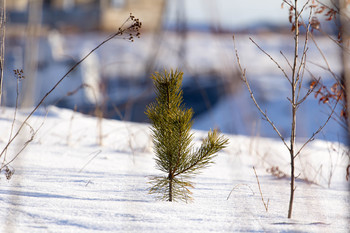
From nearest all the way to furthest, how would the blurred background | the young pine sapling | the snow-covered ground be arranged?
the snow-covered ground < the young pine sapling < the blurred background

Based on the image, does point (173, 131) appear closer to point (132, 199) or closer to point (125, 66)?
point (132, 199)

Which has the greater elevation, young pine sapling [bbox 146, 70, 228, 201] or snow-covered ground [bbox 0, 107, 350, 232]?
young pine sapling [bbox 146, 70, 228, 201]

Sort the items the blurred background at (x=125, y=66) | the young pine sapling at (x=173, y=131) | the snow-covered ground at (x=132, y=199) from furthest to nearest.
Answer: the blurred background at (x=125, y=66) < the young pine sapling at (x=173, y=131) < the snow-covered ground at (x=132, y=199)

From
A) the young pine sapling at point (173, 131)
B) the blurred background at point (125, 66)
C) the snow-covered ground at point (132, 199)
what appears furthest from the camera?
the blurred background at point (125, 66)

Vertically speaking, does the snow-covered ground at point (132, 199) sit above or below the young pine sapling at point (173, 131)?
below

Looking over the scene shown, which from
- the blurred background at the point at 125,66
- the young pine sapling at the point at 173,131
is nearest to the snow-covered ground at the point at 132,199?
the young pine sapling at the point at 173,131

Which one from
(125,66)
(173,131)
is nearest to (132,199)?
(173,131)

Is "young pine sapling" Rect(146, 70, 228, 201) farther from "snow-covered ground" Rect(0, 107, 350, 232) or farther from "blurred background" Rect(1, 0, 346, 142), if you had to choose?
"blurred background" Rect(1, 0, 346, 142)

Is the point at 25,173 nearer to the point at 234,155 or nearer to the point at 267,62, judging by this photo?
the point at 234,155

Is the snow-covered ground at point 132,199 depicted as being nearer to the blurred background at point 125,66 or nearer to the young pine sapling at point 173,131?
the young pine sapling at point 173,131

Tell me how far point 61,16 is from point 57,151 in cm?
1173

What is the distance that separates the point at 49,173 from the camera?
181 centimetres

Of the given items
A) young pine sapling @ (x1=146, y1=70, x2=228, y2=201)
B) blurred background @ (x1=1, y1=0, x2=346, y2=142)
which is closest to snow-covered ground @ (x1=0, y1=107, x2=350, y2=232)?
young pine sapling @ (x1=146, y1=70, x2=228, y2=201)

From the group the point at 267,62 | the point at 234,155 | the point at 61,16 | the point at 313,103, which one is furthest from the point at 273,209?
the point at 61,16
